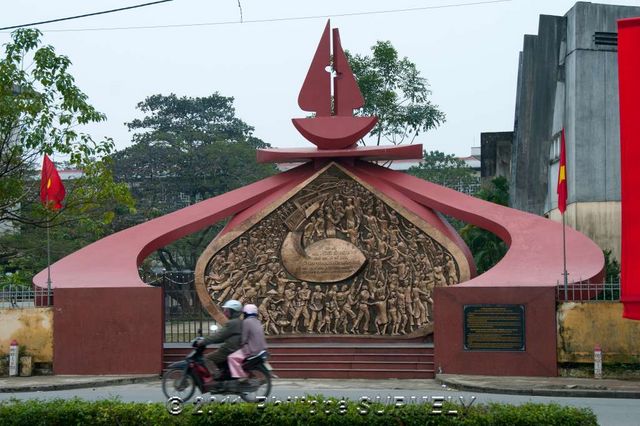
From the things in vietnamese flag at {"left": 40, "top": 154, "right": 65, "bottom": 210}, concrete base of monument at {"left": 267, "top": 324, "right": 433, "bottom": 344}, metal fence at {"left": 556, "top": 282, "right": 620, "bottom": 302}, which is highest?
vietnamese flag at {"left": 40, "top": 154, "right": 65, "bottom": 210}

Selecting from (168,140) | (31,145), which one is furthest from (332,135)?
(168,140)

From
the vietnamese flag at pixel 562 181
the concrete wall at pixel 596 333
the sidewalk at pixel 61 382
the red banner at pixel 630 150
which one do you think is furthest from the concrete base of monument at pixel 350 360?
the red banner at pixel 630 150

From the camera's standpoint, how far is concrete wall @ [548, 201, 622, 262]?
23750 millimetres

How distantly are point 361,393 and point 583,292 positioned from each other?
14.7ft

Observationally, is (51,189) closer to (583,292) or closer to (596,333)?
(583,292)

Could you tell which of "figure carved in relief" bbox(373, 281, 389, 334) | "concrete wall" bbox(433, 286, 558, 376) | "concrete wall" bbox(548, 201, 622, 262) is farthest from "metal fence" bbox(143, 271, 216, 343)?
"concrete wall" bbox(548, 201, 622, 262)

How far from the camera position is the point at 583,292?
56.2 ft

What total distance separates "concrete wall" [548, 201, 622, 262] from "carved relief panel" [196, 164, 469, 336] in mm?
5995

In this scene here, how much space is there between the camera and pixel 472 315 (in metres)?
17.4

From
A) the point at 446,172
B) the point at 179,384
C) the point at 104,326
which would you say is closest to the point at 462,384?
the point at 179,384

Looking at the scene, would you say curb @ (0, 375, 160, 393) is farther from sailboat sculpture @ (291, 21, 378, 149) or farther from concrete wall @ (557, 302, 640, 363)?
concrete wall @ (557, 302, 640, 363)

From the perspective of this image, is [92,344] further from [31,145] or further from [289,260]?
[31,145]

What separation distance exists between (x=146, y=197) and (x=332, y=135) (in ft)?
68.2

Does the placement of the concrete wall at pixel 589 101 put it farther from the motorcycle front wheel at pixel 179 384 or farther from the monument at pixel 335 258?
the motorcycle front wheel at pixel 179 384
